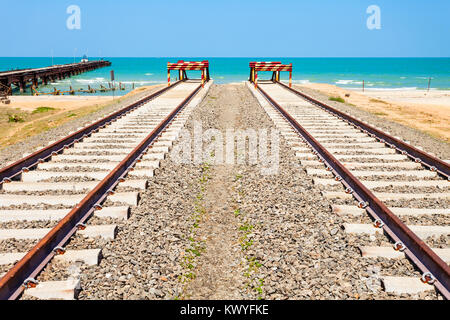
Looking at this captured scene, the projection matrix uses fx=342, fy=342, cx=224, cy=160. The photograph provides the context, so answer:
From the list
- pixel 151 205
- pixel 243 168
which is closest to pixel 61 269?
pixel 151 205

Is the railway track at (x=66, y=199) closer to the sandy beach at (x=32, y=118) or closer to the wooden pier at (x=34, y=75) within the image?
the sandy beach at (x=32, y=118)

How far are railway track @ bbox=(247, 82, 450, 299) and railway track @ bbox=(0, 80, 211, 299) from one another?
3317 mm

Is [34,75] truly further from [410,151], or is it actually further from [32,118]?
[410,151]

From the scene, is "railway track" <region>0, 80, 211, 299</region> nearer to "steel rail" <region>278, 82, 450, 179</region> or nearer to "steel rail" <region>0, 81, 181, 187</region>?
"steel rail" <region>0, 81, 181, 187</region>

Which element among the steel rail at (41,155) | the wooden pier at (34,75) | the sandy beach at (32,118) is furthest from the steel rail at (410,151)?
the wooden pier at (34,75)

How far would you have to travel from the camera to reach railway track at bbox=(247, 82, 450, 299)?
3.79 m

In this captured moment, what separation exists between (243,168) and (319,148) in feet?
6.30

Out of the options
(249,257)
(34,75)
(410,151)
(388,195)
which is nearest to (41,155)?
(249,257)

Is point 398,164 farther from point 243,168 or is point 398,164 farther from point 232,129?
point 232,129

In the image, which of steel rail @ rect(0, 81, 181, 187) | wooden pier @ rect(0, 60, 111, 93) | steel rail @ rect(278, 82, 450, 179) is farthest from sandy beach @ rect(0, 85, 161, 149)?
wooden pier @ rect(0, 60, 111, 93)

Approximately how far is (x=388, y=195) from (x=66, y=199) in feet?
17.1

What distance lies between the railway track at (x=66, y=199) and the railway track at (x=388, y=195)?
3317 mm

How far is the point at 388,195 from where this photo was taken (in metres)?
5.68

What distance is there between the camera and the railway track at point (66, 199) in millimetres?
3609
